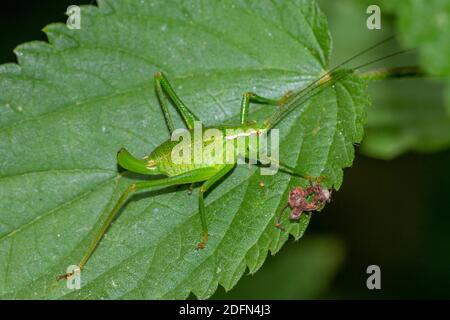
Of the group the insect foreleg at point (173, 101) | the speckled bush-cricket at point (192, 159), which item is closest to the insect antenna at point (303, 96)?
the speckled bush-cricket at point (192, 159)

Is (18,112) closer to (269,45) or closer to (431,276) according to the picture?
(269,45)

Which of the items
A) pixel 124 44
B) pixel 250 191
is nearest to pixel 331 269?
pixel 250 191

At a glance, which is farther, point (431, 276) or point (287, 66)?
point (431, 276)

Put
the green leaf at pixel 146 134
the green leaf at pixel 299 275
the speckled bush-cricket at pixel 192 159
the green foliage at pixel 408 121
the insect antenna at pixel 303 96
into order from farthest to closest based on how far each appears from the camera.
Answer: the green leaf at pixel 299 275, the green foliage at pixel 408 121, the insect antenna at pixel 303 96, the speckled bush-cricket at pixel 192 159, the green leaf at pixel 146 134

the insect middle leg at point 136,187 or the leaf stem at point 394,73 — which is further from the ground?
the leaf stem at point 394,73

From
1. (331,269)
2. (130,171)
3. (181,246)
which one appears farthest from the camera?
(331,269)

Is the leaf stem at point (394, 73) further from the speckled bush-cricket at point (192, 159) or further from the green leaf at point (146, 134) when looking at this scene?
the green leaf at point (146, 134)

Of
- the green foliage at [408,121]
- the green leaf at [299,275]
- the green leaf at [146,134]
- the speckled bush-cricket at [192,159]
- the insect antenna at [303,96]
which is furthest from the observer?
the green leaf at [299,275]
